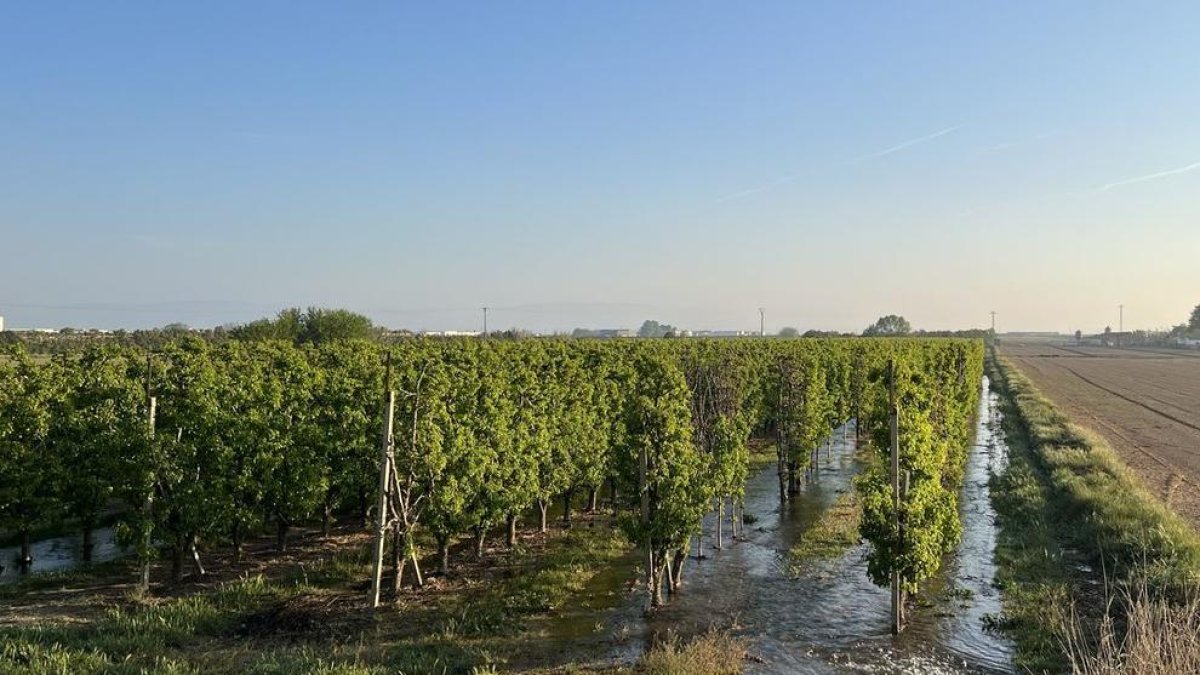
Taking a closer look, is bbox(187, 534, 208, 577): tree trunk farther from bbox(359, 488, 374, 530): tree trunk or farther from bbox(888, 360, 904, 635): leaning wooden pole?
bbox(888, 360, 904, 635): leaning wooden pole

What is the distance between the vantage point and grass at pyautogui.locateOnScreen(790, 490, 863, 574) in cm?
2106

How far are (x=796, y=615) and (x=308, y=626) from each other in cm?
1007

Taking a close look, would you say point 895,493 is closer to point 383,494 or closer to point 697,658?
point 697,658

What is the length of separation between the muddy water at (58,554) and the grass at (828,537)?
1794cm

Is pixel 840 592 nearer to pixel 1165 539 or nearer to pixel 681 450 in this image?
pixel 681 450

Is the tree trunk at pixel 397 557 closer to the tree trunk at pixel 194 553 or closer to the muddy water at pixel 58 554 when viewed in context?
the tree trunk at pixel 194 553

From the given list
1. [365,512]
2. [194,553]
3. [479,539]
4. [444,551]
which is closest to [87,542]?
[194,553]

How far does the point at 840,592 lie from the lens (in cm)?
1819

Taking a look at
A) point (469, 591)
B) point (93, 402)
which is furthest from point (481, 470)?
point (93, 402)

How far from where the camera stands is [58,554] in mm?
22625

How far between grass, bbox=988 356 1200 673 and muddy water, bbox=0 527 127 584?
70.3 feet

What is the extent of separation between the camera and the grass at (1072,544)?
1505cm

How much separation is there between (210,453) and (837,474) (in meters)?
25.7

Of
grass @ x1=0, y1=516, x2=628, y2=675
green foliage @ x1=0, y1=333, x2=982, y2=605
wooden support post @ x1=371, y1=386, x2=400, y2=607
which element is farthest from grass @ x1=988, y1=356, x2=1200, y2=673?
wooden support post @ x1=371, y1=386, x2=400, y2=607
